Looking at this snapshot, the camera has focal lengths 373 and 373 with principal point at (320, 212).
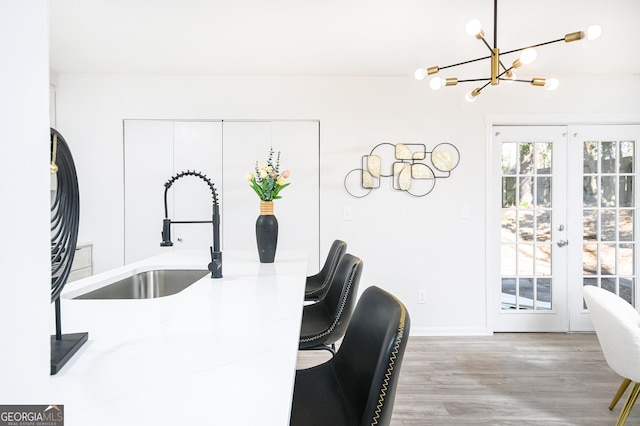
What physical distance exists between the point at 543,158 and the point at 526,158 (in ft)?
0.52

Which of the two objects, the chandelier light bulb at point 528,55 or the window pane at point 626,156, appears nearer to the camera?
the chandelier light bulb at point 528,55

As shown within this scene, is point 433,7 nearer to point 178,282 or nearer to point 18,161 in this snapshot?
point 178,282

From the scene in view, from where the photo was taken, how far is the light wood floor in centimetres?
211

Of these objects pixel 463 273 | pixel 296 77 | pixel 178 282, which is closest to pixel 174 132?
pixel 296 77

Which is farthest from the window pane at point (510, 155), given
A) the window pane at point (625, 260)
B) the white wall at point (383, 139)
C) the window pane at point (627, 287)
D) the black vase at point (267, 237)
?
the black vase at point (267, 237)

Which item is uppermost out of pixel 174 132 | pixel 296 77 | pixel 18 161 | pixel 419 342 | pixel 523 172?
pixel 296 77

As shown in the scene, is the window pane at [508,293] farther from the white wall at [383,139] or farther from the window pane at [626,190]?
the window pane at [626,190]

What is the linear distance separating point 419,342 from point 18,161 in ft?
10.9

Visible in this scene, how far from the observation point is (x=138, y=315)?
1.05 meters

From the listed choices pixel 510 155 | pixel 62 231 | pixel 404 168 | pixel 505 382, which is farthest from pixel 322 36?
pixel 505 382

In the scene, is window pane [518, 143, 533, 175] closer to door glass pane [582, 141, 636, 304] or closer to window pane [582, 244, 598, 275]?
door glass pane [582, 141, 636, 304]

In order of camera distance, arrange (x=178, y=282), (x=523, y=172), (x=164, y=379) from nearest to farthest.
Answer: (x=164, y=379), (x=178, y=282), (x=523, y=172)

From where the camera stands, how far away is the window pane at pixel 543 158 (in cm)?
353

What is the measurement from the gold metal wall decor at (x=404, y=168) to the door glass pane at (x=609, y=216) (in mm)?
1311
